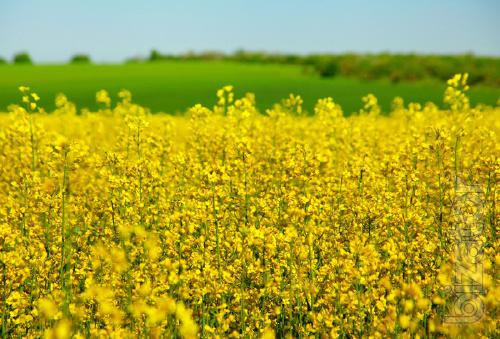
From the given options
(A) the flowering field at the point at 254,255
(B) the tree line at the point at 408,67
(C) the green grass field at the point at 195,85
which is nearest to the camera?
(A) the flowering field at the point at 254,255

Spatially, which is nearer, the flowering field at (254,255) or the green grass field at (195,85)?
the flowering field at (254,255)

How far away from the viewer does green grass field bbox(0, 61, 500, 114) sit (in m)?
33.8

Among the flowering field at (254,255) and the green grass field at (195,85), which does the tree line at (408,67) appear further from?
the flowering field at (254,255)

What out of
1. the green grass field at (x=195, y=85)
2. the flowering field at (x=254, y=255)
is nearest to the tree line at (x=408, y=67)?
the green grass field at (x=195, y=85)

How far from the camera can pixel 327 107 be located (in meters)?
11.9

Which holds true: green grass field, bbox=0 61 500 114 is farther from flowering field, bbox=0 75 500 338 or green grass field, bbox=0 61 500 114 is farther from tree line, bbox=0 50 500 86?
flowering field, bbox=0 75 500 338

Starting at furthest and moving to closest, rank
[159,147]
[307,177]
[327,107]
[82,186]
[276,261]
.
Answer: [327,107]
[82,186]
[159,147]
[307,177]
[276,261]

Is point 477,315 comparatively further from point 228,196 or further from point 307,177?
point 228,196

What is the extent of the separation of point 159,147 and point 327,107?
381 centimetres

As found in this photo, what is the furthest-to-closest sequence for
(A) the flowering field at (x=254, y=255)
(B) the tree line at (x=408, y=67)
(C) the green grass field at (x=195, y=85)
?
(B) the tree line at (x=408, y=67)
(C) the green grass field at (x=195, y=85)
(A) the flowering field at (x=254, y=255)

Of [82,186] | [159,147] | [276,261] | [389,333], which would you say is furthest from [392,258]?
[82,186]

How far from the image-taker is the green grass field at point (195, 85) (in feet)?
111

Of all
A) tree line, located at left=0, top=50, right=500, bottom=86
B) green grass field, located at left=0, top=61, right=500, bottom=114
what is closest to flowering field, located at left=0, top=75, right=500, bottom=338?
green grass field, located at left=0, top=61, right=500, bottom=114

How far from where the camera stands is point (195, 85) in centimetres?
4188
